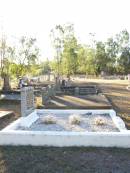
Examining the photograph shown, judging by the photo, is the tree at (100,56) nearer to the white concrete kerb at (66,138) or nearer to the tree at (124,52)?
the tree at (124,52)

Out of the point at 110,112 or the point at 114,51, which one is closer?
the point at 110,112

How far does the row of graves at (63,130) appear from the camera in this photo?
875cm

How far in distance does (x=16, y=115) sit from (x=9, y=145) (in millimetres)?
6220

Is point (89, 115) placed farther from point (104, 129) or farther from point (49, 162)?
point (49, 162)

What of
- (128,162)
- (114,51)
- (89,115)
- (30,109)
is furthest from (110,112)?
(114,51)

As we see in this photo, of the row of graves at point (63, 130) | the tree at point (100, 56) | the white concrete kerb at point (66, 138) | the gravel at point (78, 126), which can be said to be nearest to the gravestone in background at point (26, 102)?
the row of graves at point (63, 130)

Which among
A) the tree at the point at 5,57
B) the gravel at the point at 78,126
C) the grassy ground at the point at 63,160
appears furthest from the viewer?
the tree at the point at 5,57

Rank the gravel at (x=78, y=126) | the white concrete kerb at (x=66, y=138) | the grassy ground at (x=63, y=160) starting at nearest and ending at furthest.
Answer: the grassy ground at (x=63, y=160), the white concrete kerb at (x=66, y=138), the gravel at (x=78, y=126)

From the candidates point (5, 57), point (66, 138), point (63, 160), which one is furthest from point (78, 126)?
point (5, 57)

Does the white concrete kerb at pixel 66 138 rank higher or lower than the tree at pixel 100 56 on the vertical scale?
lower

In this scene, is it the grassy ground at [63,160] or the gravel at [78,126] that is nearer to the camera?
the grassy ground at [63,160]

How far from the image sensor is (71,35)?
44.0 m

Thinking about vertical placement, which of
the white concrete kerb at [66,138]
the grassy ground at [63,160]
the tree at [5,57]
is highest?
the tree at [5,57]

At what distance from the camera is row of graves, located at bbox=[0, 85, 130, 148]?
8750 mm
